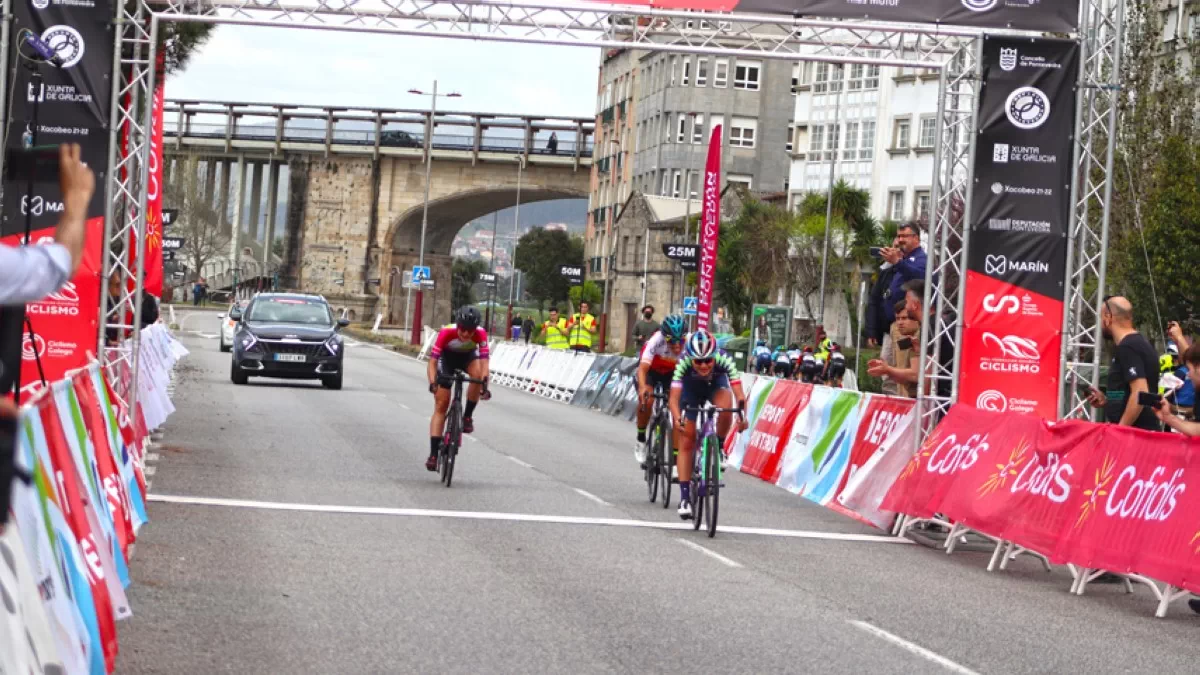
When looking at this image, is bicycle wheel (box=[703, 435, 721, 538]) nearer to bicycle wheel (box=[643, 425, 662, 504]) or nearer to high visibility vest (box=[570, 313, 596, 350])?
bicycle wheel (box=[643, 425, 662, 504])

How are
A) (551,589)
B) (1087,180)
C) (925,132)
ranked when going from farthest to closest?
(925,132), (1087,180), (551,589)

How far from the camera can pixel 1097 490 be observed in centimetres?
1245

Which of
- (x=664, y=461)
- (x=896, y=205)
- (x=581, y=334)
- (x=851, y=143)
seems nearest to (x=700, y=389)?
(x=664, y=461)

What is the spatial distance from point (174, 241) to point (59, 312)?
26.8 m

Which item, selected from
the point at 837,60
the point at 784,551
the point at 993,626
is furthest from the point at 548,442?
the point at 993,626

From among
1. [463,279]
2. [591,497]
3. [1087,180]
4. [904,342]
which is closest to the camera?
[591,497]

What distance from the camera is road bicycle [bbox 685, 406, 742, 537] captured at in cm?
1411

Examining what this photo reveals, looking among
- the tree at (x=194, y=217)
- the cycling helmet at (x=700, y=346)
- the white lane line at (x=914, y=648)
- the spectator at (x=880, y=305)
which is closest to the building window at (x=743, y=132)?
the tree at (x=194, y=217)

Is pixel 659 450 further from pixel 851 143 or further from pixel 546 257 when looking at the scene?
pixel 546 257

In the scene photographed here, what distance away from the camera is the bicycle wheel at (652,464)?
54.5ft

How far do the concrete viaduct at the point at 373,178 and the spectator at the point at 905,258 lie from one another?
85983 mm

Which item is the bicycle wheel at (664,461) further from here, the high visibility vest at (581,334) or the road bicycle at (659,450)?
the high visibility vest at (581,334)

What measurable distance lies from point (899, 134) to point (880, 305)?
5426 cm

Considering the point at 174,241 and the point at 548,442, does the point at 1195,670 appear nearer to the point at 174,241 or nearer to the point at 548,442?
the point at 548,442
